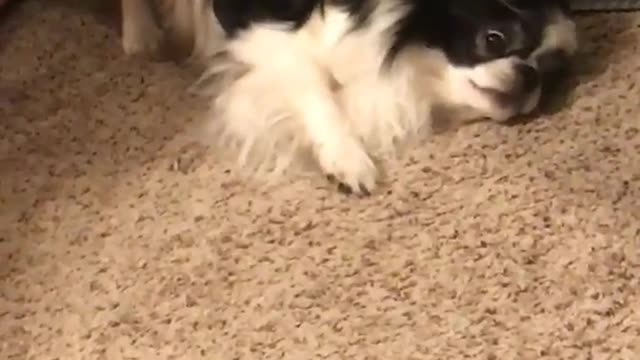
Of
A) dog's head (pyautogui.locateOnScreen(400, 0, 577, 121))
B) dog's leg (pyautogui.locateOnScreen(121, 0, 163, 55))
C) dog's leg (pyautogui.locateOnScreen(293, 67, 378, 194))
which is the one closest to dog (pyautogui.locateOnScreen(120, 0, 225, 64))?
dog's leg (pyautogui.locateOnScreen(121, 0, 163, 55))

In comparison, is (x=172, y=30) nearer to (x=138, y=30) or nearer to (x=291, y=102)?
(x=138, y=30)

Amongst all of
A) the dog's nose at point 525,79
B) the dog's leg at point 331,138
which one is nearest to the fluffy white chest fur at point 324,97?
the dog's leg at point 331,138

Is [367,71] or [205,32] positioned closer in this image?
[367,71]

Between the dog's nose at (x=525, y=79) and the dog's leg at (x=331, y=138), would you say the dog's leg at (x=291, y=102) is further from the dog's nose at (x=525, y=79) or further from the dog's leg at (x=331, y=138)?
the dog's nose at (x=525, y=79)

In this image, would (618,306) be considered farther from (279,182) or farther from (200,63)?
(200,63)

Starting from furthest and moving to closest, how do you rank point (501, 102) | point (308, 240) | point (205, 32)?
1. point (205, 32)
2. point (501, 102)
3. point (308, 240)

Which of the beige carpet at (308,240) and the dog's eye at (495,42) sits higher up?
the dog's eye at (495,42)

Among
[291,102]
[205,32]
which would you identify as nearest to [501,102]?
[291,102]

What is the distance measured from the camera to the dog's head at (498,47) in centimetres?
167

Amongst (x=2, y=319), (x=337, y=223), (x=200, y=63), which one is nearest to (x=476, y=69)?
(x=337, y=223)

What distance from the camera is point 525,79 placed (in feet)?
5.66

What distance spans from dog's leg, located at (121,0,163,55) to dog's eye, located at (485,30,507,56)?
513 mm

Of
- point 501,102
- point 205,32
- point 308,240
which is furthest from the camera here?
point 205,32

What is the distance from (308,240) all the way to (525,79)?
14.5 inches
